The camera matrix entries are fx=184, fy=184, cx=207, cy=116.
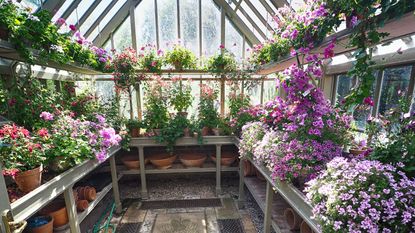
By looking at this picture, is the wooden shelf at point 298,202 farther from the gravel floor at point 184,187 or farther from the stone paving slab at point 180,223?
the gravel floor at point 184,187

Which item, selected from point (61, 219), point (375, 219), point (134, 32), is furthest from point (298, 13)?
point (134, 32)

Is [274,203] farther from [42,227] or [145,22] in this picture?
[145,22]

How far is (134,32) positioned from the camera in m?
4.17

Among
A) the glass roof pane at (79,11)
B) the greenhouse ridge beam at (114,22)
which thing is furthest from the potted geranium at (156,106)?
the greenhouse ridge beam at (114,22)

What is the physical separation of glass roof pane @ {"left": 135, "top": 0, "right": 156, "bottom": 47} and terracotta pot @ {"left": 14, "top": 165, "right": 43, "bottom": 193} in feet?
11.8

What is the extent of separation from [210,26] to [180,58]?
1.73 m

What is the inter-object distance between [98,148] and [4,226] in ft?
3.76

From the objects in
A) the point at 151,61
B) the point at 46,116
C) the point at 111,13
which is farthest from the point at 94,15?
the point at 46,116

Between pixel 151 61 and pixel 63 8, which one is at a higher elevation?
pixel 63 8

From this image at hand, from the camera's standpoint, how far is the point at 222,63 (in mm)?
3205

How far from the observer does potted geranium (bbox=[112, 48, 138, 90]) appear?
3084 millimetres

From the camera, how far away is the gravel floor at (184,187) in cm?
327

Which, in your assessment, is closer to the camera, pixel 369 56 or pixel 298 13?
pixel 369 56

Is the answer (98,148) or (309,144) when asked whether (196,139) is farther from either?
(309,144)
